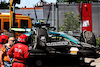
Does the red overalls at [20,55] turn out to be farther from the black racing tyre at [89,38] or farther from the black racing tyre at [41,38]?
the black racing tyre at [89,38]

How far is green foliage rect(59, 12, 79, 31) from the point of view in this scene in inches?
1768

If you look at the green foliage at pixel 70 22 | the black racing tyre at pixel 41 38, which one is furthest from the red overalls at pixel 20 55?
the green foliage at pixel 70 22

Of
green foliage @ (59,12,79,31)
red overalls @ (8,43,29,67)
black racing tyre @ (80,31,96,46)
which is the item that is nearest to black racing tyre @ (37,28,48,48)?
red overalls @ (8,43,29,67)

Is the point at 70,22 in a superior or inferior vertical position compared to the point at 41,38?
inferior

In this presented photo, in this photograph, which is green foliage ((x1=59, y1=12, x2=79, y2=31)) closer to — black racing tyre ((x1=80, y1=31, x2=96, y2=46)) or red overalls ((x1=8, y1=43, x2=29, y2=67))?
black racing tyre ((x1=80, y1=31, x2=96, y2=46))

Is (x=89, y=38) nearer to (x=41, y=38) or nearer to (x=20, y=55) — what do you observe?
(x=41, y=38)

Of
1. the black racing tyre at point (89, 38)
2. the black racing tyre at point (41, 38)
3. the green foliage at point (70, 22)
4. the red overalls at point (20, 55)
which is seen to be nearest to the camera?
the red overalls at point (20, 55)

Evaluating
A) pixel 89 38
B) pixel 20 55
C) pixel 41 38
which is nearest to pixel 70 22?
pixel 89 38

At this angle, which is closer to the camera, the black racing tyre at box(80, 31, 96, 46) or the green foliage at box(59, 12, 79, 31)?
the black racing tyre at box(80, 31, 96, 46)

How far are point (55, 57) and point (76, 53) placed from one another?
77 cm

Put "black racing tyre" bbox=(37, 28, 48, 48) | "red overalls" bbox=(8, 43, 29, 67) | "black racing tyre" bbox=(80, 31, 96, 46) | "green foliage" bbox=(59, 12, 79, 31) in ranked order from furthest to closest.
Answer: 1. "green foliage" bbox=(59, 12, 79, 31)
2. "black racing tyre" bbox=(80, 31, 96, 46)
3. "black racing tyre" bbox=(37, 28, 48, 48)
4. "red overalls" bbox=(8, 43, 29, 67)

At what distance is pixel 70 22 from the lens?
4484cm

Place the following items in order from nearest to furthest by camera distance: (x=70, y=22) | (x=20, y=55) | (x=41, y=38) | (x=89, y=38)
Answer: (x=20, y=55)
(x=41, y=38)
(x=89, y=38)
(x=70, y=22)

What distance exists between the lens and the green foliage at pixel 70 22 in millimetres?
44897
